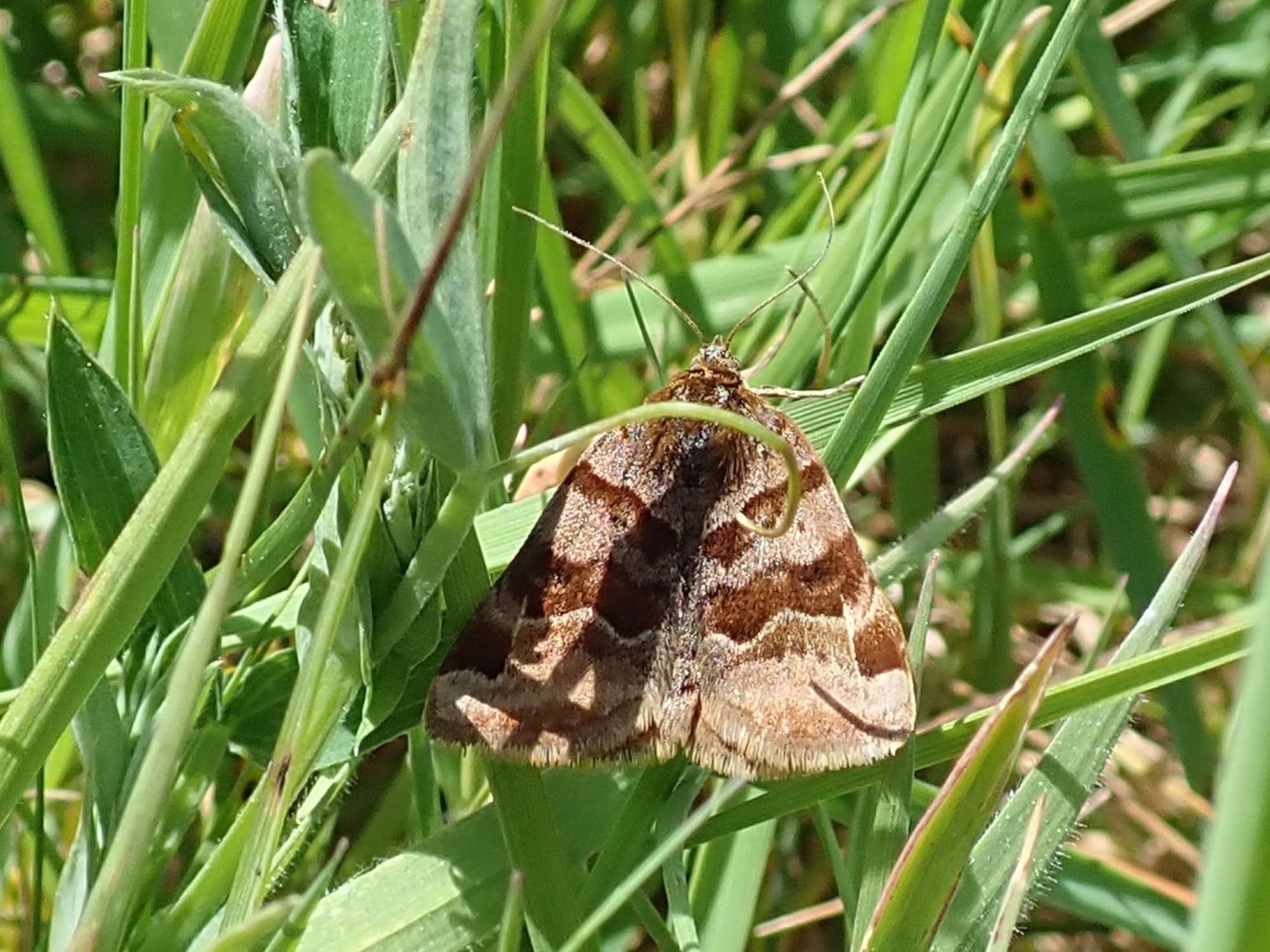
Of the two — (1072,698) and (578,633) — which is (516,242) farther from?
(1072,698)

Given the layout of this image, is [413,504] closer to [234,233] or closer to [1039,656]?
[234,233]

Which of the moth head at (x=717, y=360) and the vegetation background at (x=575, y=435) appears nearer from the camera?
the vegetation background at (x=575, y=435)

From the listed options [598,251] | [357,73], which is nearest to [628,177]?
[598,251]

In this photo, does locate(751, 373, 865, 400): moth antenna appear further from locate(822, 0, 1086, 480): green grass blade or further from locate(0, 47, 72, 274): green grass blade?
locate(0, 47, 72, 274): green grass blade

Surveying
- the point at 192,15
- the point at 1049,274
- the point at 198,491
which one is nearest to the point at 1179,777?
the point at 1049,274

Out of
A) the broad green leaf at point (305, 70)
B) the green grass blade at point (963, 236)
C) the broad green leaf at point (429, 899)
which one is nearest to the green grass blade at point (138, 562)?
the broad green leaf at point (305, 70)

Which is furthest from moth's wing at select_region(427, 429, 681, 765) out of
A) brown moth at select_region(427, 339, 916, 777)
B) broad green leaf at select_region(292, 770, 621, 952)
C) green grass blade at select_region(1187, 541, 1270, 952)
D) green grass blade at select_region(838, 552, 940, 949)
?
green grass blade at select_region(1187, 541, 1270, 952)

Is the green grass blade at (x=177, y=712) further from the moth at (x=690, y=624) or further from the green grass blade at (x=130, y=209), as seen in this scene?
the green grass blade at (x=130, y=209)
